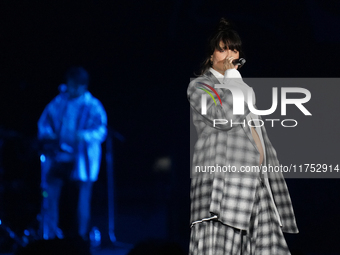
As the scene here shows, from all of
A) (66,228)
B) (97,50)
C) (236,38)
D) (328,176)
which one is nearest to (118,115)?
(97,50)

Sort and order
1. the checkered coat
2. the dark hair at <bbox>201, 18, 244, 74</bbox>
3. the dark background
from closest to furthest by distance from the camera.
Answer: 1. the checkered coat
2. the dark hair at <bbox>201, 18, 244, 74</bbox>
3. the dark background

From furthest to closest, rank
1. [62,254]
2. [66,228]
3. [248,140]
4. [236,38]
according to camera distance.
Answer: [66,228] < [62,254] < [236,38] < [248,140]

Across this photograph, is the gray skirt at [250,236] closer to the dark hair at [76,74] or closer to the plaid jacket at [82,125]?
the plaid jacket at [82,125]

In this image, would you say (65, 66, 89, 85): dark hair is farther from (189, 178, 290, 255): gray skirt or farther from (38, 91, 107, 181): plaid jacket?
(189, 178, 290, 255): gray skirt

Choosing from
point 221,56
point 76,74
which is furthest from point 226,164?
point 76,74

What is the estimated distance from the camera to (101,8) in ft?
10.0

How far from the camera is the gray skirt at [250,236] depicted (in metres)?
1.79

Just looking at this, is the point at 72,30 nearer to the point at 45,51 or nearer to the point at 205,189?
the point at 45,51

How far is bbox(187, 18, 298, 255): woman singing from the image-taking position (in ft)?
5.80

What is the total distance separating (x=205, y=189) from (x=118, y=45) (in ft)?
5.13

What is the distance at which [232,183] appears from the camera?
5.81 ft

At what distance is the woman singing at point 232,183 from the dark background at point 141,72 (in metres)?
1.19

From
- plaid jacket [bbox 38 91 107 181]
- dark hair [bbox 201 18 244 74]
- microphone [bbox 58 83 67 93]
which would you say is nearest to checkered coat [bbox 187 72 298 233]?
dark hair [bbox 201 18 244 74]

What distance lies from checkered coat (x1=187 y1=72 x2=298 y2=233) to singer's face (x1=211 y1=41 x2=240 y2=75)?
76 mm
